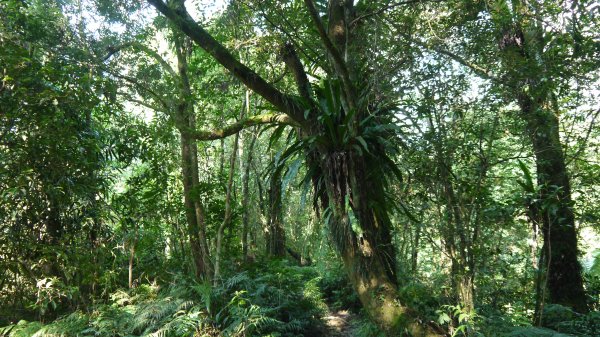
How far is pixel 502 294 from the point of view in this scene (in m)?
5.27

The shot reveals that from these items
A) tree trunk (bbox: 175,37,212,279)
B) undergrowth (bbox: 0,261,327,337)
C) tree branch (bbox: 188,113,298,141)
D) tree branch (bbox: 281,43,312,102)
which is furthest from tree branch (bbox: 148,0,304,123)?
tree trunk (bbox: 175,37,212,279)

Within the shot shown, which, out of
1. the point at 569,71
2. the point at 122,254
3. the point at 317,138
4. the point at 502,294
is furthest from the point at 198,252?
the point at 569,71

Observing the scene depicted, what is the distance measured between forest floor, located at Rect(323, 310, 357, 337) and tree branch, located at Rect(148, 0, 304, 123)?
3.42 m

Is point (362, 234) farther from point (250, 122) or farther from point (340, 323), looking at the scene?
point (340, 323)

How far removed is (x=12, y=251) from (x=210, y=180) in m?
4.45

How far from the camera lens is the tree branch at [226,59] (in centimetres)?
409

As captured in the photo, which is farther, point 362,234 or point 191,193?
point 191,193

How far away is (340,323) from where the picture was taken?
6855 mm

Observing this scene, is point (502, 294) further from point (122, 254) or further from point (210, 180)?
point (210, 180)

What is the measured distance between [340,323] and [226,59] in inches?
184

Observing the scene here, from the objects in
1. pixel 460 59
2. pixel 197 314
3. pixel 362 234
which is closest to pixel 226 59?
pixel 362 234

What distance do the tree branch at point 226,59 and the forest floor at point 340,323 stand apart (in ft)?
11.2

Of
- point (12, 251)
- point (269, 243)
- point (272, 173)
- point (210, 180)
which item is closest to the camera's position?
point (12, 251)

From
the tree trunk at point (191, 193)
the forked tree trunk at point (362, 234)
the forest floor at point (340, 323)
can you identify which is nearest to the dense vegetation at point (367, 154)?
the forked tree trunk at point (362, 234)
